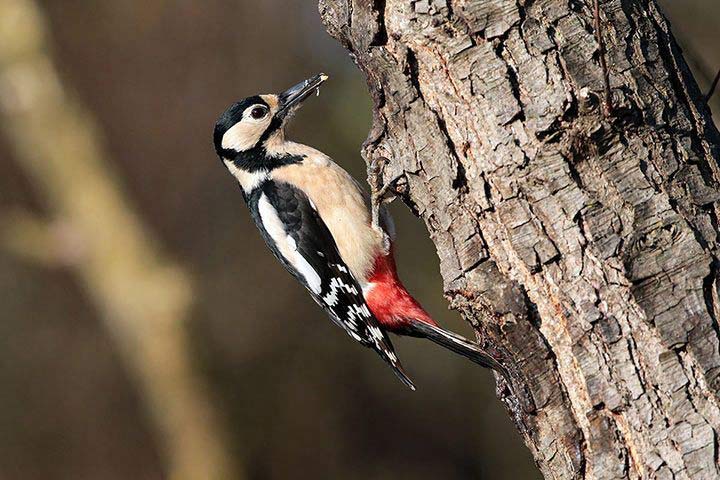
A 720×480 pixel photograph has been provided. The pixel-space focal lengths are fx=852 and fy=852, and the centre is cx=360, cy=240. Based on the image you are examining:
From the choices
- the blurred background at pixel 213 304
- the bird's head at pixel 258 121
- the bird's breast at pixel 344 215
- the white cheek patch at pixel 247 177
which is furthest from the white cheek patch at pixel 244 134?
the blurred background at pixel 213 304

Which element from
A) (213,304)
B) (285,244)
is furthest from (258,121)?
(213,304)

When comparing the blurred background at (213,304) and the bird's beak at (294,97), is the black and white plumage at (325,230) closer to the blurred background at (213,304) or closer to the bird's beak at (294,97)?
the bird's beak at (294,97)

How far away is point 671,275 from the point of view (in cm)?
218

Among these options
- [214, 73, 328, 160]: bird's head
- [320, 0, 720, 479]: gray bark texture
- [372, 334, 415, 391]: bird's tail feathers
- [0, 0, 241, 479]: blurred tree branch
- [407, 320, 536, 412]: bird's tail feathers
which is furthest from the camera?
[0, 0, 241, 479]: blurred tree branch

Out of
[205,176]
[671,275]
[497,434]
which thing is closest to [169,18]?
[205,176]

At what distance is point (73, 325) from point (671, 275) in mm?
6851

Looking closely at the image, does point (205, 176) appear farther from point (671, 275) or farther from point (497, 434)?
point (671, 275)

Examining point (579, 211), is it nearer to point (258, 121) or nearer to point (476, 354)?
point (476, 354)

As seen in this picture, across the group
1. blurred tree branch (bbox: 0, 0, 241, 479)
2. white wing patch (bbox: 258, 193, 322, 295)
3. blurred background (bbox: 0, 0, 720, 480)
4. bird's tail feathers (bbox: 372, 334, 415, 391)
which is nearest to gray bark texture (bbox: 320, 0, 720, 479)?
bird's tail feathers (bbox: 372, 334, 415, 391)

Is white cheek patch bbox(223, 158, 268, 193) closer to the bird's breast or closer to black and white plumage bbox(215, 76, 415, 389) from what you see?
black and white plumage bbox(215, 76, 415, 389)

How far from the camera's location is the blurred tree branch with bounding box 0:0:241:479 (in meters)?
6.46

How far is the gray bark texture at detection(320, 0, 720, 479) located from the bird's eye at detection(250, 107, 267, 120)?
1.68m

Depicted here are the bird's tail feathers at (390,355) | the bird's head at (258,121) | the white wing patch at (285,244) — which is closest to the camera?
the bird's tail feathers at (390,355)

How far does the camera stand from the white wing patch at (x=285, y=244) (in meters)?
4.07
